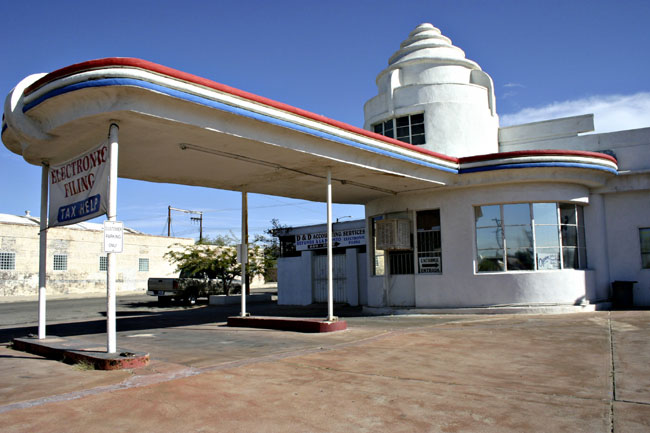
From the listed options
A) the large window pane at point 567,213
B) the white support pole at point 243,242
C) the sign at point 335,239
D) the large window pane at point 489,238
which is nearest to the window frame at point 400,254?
the large window pane at point 489,238

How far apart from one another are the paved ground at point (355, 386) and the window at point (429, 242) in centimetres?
519

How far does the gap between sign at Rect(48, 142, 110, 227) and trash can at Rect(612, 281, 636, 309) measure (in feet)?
48.7

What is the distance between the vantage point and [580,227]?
1605 cm

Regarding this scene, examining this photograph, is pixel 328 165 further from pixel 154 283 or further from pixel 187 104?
pixel 154 283

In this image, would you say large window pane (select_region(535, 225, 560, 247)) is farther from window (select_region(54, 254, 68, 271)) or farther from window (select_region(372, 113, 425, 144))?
window (select_region(54, 254, 68, 271))

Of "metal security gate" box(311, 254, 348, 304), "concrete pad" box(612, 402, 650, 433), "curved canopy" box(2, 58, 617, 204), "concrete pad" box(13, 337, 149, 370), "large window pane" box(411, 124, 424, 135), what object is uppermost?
"large window pane" box(411, 124, 424, 135)

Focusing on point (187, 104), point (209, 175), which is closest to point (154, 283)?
point (209, 175)

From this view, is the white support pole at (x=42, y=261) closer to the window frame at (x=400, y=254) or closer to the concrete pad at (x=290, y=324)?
the concrete pad at (x=290, y=324)

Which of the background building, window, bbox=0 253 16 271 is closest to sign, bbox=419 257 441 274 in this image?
the background building

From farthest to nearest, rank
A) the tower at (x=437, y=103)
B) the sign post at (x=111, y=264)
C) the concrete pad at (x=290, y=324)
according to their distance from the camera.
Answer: the tower at (x=437, y=103) < the concrete pad at (x=290, y=324) < the sign post at (x=111, y=264)

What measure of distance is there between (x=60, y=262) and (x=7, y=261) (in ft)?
11.8

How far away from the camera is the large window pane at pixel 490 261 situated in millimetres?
15336

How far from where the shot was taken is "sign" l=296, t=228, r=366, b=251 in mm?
22531

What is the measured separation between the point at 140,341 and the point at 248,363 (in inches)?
164
